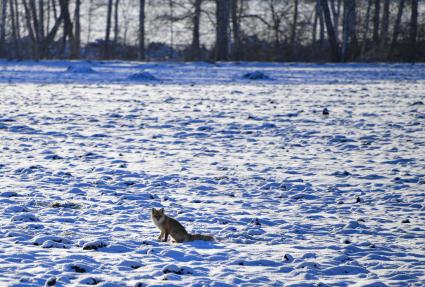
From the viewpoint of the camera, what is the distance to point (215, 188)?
8.12 m

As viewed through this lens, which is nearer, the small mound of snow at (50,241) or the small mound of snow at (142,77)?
the small mound of snow at (50,241)

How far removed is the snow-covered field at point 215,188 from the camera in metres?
5.19

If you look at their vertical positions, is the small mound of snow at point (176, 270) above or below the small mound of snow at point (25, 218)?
below

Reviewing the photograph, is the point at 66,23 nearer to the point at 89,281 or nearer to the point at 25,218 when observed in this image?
the point at 25,218

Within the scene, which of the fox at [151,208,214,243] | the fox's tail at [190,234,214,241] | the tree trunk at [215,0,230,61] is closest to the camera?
the fox at [151,208,214,243]

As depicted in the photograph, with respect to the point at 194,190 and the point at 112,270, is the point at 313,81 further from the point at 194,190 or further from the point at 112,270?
the point at 112,270

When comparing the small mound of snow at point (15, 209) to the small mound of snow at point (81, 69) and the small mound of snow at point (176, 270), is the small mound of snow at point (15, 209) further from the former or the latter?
the small mound of snow at point (81, 69)

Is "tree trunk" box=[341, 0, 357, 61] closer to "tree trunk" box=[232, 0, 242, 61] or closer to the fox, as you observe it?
"tree trunk" box=[232, 0, 242, 61]

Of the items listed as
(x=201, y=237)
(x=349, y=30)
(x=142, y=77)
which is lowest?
(x=201, y=237)

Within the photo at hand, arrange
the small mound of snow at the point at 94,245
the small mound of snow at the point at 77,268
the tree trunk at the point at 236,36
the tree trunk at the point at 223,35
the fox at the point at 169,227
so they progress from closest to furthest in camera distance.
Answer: the small mound of snow at the point at 77,268 < the small mound of snow at the point at 94,245 < the fox at the point at 169,227 < the tree trunk at the point at 223,35 < the tree trunk at the point at 236,36

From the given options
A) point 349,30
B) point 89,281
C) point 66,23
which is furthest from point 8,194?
point 66,23

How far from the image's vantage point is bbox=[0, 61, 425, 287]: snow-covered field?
17.0 ft

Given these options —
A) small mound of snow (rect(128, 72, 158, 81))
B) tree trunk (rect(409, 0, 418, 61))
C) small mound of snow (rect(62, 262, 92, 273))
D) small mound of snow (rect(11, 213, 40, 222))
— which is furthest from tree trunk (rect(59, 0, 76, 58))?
small mound of snow (rect(62, 262, 92, 273))

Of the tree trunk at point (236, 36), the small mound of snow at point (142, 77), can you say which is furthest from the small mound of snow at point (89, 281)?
the tree trunk at point (236, 36)
